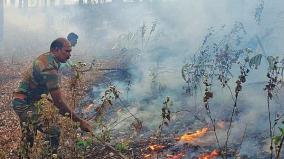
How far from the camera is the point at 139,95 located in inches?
349

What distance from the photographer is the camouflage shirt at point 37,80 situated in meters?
4.85

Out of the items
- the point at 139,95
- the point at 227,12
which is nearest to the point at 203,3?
the point at 227,12

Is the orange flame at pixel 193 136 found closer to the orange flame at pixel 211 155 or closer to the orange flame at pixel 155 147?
the orange flame at pixel 155 147

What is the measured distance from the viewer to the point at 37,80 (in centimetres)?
500

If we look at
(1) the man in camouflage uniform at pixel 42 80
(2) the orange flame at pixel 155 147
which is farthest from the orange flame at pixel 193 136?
(1) the man in camouflage uniform at pixel 42 80

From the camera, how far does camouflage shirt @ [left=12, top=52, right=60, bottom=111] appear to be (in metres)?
4.85

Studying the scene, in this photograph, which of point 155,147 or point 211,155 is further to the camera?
point 155,147

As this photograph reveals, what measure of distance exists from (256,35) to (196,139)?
22.0 feet

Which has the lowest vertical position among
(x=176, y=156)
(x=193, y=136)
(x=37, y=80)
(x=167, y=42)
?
(x=176, y=156)

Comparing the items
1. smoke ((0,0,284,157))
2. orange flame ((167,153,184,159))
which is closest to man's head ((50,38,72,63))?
orange flame ((167,153,184,159))

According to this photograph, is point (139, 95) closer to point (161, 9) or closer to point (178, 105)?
point (178, 105)

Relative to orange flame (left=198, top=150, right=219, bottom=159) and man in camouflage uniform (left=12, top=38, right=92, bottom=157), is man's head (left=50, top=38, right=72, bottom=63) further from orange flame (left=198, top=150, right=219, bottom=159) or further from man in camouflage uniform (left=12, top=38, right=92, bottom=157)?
orange flame (left=198, top=150, right=219, bottom=159)

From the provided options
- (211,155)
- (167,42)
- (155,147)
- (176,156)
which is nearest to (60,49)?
(155,147)

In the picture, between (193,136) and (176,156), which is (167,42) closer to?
(193,136)
